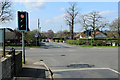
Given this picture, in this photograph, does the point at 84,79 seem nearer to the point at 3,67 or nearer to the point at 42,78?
the point at 42,78

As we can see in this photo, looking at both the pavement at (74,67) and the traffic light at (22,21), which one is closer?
the pavement at (74,67)

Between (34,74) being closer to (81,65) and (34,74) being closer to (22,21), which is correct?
Result: (81,65)

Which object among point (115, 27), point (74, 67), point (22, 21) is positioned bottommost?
point (74, 67)

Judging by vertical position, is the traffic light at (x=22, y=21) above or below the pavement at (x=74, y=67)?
above

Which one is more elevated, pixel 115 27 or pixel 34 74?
pixel 115 27

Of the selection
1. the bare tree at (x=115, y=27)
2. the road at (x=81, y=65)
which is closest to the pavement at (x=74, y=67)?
the road at (x=81, y=65)

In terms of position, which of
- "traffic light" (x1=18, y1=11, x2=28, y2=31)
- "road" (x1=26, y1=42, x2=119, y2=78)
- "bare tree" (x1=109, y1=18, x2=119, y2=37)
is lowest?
"road" (x1=26, y1=42, x2=119, y2=78)

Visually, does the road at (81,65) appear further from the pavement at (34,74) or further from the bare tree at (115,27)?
the bare tree at (115,27)

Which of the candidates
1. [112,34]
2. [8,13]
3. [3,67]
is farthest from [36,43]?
[112,34]

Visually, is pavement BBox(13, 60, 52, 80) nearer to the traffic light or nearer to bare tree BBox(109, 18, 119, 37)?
the traffic light

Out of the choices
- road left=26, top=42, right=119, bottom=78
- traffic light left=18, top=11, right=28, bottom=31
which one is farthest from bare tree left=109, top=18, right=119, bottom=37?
traffic light left=18, top=11, right=28, bottom=31

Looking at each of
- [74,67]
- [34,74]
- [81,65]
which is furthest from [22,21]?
[81,65]

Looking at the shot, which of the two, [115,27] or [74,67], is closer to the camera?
[74,67]

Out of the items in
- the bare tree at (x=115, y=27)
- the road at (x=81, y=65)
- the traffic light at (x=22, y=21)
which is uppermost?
the bare tree at (x=115, y=27)
